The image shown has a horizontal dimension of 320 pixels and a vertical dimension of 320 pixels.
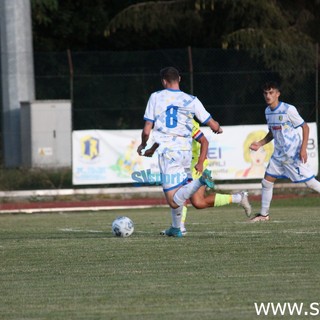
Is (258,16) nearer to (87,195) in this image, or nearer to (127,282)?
(87,195)

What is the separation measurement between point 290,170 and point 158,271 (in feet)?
19.4

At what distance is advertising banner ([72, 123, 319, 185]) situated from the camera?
2277cm

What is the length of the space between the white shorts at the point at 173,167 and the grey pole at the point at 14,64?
13.4 meters

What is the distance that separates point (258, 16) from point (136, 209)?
1106 centimetres

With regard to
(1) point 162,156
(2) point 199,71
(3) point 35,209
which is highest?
(2) point 199,71

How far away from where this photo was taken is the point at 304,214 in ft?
56.1

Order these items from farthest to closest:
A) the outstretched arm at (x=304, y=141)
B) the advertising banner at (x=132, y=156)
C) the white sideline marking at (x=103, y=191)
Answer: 1. the white sideline marking at (x=103, y=191)
2. the advertising banner at (x=132, y=156)
3. the outstretched arm at (x=304, y=141)

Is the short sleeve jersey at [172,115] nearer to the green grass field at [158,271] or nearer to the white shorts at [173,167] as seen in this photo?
the white shorts at [173,167]

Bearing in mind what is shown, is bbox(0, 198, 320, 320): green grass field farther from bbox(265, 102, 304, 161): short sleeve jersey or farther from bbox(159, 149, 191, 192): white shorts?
bbox(265, 102, 304, 161): short sleeve jersey

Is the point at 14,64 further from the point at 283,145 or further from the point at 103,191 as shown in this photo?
the point at 283,145

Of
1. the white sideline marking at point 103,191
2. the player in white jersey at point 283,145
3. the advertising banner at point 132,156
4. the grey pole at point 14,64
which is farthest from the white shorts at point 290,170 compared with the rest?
the grey pole at point 14,64

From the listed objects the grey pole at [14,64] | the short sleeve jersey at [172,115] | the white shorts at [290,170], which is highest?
the grey pole at [14,64]

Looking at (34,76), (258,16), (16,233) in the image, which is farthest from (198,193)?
(258,16)

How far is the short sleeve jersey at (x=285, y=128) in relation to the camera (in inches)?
602
